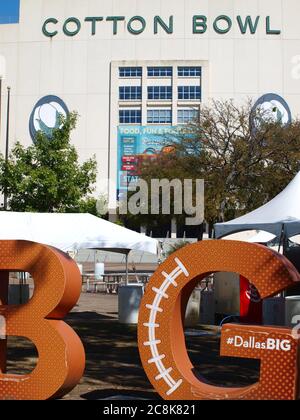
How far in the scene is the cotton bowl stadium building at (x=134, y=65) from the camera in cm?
6900

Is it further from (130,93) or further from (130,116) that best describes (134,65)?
(130,116)

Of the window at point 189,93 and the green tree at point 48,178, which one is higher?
the window at point 189,93

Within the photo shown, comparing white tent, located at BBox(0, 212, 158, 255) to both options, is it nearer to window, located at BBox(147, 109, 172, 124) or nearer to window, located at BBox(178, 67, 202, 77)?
window, located at BBox(147, 109, 172, 124)

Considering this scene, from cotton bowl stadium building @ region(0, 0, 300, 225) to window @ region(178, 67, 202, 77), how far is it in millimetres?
84

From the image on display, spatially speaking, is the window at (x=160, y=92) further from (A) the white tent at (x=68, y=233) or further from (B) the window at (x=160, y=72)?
(A) the white tent at (x=68, y=233)

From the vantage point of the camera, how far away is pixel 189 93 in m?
69.2

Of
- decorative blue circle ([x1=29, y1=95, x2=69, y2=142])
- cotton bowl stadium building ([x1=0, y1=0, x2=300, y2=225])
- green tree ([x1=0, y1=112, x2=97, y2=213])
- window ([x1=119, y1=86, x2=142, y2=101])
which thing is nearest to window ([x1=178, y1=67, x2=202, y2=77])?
cotton bowl stadium building ([x1=0, y1=0, x2=300, y2=225])

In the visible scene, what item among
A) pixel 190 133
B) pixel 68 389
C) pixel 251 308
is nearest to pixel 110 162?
pixel 190 133

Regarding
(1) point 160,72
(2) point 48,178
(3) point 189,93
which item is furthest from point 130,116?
(2) point 48,178

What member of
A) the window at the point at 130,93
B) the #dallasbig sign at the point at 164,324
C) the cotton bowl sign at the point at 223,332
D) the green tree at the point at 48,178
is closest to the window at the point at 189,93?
the window at the point at 130,93

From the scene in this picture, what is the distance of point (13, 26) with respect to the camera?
2844 inches

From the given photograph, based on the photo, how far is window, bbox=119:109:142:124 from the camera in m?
69.0

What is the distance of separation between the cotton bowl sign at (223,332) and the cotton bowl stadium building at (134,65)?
60.3 m

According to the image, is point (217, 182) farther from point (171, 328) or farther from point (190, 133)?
point (171, 328)
